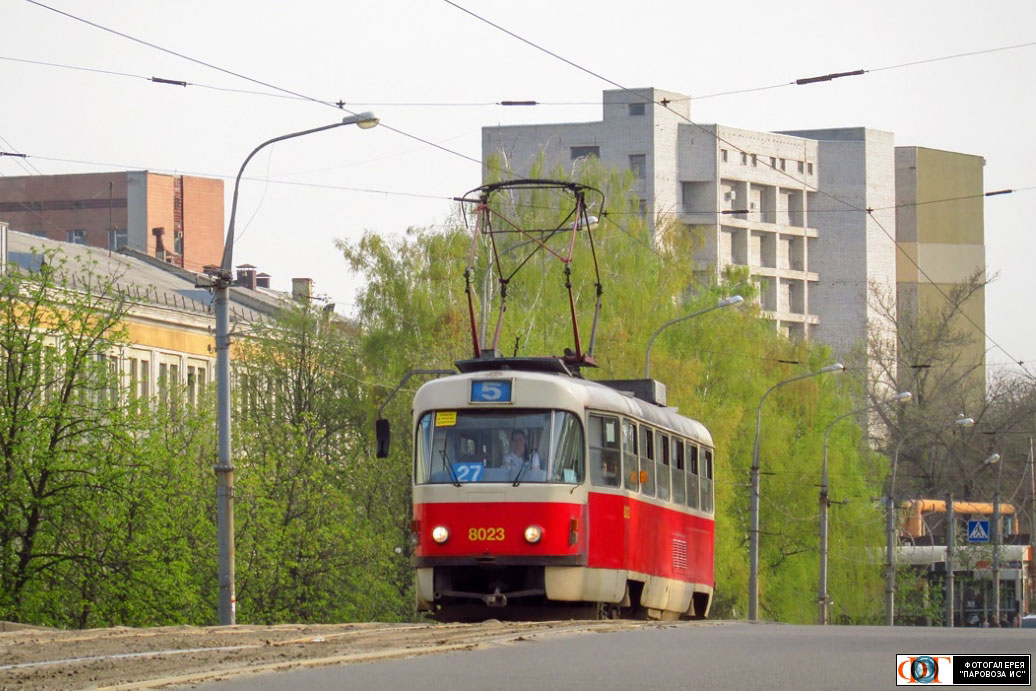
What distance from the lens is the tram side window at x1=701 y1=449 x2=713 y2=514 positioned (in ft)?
98.1

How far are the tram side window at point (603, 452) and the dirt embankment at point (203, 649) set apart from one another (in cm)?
455

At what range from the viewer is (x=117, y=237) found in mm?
97750

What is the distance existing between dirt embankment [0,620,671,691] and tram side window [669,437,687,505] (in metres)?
8.46

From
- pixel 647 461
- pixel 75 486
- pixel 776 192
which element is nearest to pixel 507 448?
pixel 647 461

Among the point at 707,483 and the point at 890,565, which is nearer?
the point at 707,483

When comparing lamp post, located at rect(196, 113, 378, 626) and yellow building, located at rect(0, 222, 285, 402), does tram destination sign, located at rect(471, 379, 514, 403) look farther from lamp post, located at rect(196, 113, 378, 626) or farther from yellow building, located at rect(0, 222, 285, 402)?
yellow building, located at rect(0, 222, 285, 402)

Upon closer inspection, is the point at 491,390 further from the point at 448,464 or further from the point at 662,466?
the point at 662,466

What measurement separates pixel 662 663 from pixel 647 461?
A: 11962 mm

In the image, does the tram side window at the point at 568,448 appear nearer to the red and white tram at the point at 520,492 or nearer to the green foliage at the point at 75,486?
the red and white tram at the point at 520,492

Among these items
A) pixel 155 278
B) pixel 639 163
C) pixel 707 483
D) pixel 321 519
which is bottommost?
pixel 321 519

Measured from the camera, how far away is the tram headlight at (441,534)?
2286 cm

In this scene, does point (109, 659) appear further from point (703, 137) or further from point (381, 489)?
point (703, 137)

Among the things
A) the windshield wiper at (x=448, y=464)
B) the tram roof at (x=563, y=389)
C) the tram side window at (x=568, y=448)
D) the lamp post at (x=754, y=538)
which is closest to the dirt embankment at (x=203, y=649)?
the windshield wiper at (x=448, y=464)

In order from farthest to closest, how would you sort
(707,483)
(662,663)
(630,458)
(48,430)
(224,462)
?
(48,430) < (707,483) < (224,462) < (630,458) < (662,663)
